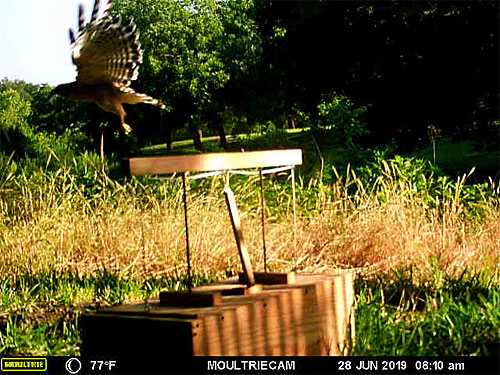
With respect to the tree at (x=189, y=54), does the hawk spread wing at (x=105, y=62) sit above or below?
below

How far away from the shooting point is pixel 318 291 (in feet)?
10.7

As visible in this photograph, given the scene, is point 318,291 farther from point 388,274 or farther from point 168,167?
point 388,274

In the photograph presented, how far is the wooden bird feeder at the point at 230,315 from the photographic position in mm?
2711

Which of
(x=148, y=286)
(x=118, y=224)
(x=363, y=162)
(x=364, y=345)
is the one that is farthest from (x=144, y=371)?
(x=363, y=162)

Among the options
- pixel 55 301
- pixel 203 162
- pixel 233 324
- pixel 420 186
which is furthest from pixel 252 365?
pixel 420 186

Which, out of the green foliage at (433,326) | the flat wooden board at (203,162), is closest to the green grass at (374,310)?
the green foliage at (433,326)

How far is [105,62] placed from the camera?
10.5 feet

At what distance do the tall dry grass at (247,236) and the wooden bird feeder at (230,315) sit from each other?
181 cm

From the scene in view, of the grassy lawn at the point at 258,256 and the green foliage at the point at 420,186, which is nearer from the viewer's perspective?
the grassy lawn at the point at 258,256

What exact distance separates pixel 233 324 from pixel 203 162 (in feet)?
1.87

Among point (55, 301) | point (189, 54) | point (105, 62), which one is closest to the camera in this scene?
point (105, 62)

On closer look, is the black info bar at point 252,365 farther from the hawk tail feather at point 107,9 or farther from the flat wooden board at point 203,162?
the hawk tail feather at point 107,9

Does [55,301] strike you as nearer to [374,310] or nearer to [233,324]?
[374,310]

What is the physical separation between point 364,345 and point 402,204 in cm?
253
